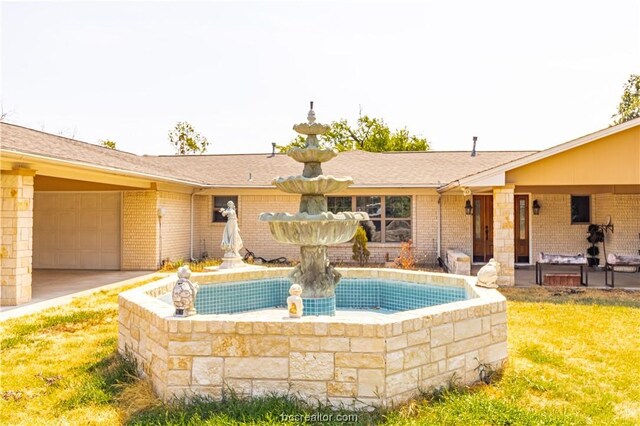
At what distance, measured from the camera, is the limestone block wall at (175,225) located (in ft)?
52.4

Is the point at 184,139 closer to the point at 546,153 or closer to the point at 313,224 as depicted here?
the point at 546,153

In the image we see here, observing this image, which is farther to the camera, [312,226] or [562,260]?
[562,260]

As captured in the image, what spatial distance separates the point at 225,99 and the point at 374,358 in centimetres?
2026

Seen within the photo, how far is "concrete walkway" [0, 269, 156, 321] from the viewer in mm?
9523

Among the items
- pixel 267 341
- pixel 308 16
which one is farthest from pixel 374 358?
pixel 308 16

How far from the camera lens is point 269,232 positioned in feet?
59.0

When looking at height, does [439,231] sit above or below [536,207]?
below

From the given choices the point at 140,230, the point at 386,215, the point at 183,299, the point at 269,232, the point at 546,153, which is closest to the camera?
the point at 183,299

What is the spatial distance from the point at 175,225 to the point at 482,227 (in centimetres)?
1145

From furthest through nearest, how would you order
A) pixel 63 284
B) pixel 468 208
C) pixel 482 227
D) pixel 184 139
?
pixel 184 139 < pixel 482 227 < pixel 468 208 < pixel 63 284

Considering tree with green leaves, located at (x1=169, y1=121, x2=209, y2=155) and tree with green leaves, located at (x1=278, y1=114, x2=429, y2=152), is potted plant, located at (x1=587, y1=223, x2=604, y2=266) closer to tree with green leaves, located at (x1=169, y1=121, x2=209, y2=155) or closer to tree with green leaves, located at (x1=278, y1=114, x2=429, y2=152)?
tree with green leaves, located at (x1=278, y1=114, x2=429, y2=152)

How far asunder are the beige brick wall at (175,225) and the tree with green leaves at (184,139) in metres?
32.8

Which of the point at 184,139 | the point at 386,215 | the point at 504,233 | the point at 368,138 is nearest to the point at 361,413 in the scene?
the point at 504,233

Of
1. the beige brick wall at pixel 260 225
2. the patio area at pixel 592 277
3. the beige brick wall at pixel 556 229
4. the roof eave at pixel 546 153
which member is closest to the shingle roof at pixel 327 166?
the beige brick wall at pixel 260 225
